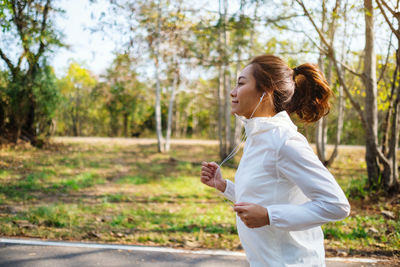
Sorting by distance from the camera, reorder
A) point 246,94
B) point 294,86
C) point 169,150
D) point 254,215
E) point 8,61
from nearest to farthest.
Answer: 1. point 254,215
2. point 246,94
3. point 294,86
4. point 8,61
5. point 169,150

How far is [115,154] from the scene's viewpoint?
623 inches

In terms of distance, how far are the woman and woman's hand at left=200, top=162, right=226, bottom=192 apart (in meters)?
0.37

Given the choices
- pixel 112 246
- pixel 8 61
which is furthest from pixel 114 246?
pixel 8 61

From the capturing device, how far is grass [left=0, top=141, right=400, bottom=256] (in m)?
4.88

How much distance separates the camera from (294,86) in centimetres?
197

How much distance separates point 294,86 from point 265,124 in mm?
438

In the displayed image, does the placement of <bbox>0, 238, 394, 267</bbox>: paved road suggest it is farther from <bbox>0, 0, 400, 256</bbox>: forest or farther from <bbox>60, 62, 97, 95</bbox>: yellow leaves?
<bbox>60, 62, 97, 95</bbox>: yellow leaves

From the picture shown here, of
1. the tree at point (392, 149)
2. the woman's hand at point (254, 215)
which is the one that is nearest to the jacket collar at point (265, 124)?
the woman's hand at point (254, 215)

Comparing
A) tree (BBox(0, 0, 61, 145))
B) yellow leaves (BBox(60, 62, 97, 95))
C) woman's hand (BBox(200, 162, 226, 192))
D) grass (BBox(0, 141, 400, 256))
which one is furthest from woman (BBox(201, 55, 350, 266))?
yellow leaves (BBox(60, 62, 97, 95))

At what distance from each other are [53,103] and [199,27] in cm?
839

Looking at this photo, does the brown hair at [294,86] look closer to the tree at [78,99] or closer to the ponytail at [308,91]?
the ponytail at [308,91]

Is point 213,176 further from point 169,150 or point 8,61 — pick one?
point 169,150

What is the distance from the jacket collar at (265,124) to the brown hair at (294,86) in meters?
0.19

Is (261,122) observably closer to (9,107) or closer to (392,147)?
(392,147)
